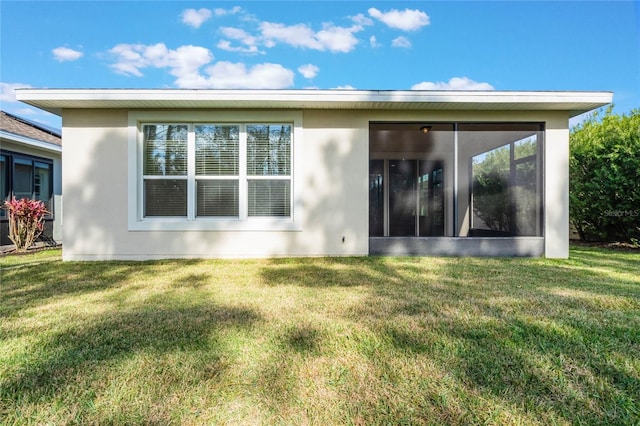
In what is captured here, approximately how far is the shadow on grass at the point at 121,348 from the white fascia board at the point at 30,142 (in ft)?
24.7

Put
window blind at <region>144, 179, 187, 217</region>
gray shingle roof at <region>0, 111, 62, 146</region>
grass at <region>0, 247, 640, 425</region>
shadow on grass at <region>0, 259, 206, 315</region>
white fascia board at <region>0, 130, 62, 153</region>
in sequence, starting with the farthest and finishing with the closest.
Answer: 1. gray shingle roof at <region>0, 111, 62, 146</region>
2. white fascia board at <region>0, 130, 62, 153</region>
3. window blind at <region>144, 179, 187, 217</region>
4. shadow on grass at <region>0, 259, 206, 315</region>
5. grass at <region>0, 247, 640, 425</region>

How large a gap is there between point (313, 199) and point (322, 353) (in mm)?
4247

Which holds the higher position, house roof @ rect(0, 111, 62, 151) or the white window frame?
house roof @ rect(0, 111, 62, 151)

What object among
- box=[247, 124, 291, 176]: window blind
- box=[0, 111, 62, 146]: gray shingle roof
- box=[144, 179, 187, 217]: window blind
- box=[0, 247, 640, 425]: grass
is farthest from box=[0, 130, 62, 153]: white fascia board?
box=[247, 124, 291, 176]: window blind

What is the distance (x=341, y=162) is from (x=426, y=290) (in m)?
3.17

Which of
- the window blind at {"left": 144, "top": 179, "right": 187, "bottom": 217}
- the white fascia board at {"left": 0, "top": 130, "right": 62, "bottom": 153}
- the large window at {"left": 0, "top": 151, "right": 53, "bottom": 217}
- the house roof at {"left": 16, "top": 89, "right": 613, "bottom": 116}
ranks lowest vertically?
the window blind at {"left": 144, "top": 179, "right": 187, "bottom": 217}

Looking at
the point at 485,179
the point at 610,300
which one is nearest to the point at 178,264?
the point at 610,300

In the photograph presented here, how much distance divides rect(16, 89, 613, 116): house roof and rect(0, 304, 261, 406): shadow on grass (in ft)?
12.5

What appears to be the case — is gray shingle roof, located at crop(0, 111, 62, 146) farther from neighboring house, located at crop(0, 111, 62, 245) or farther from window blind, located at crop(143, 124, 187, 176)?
window blind, located at crop(143, 124, 187, 176)

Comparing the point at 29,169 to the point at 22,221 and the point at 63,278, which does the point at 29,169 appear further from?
the point at 63,278

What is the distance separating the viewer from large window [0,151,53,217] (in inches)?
314

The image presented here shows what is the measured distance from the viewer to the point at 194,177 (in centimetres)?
614

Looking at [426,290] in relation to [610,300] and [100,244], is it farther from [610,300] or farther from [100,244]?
[100,244]

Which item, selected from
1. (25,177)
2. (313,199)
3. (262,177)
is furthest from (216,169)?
(25,177)
